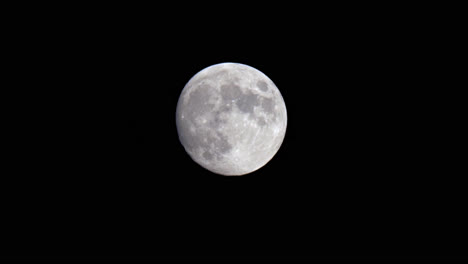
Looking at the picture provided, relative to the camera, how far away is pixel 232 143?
166 inches

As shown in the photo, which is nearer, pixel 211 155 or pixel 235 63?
pixel 211 155

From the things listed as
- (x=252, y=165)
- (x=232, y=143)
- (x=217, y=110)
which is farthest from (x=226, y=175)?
(x=217, y=110)

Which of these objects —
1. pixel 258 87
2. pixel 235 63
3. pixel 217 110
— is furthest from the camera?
pixel 235 63

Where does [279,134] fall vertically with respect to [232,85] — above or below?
below

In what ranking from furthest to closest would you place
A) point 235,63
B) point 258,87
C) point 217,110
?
point 235,63 → point 258,87 → point 217,110

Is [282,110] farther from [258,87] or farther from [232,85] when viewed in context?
[232,85]

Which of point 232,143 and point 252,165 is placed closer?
point 232,143

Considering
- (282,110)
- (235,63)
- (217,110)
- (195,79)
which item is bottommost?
(217,110)

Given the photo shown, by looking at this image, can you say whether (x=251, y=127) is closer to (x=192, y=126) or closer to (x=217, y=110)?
(x=217, y=110)

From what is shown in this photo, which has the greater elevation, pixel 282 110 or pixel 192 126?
pixel 282 110

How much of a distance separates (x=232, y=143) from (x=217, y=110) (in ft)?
1.70

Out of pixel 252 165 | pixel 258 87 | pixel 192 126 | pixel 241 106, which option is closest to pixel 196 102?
pixel 192 126

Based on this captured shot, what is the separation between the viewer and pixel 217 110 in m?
4.12

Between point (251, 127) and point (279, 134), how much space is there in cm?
58
